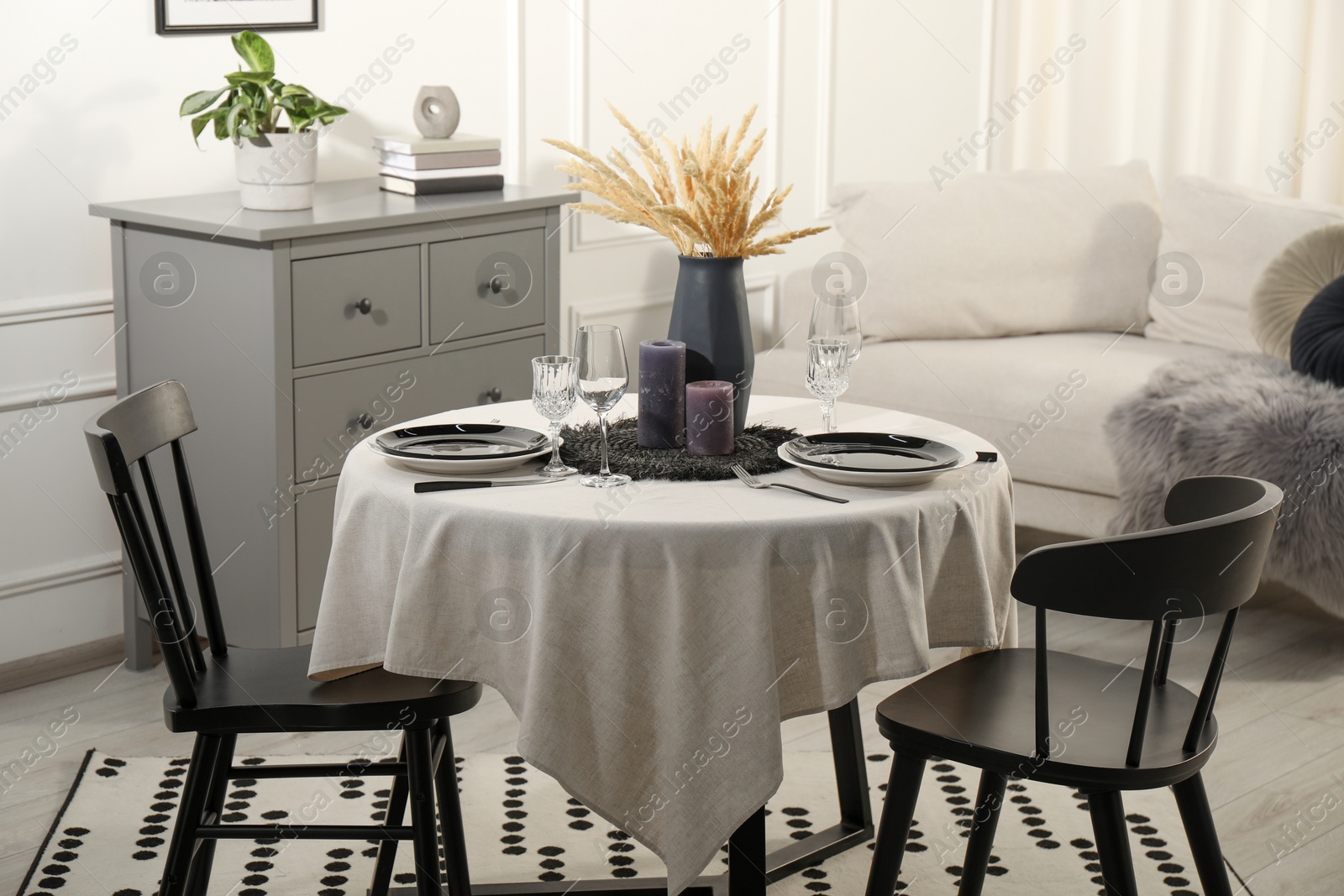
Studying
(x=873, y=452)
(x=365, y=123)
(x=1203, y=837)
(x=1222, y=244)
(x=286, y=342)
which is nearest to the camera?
(x=1203, y=837)

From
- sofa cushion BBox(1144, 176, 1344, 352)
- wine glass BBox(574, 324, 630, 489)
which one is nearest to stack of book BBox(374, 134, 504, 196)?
wine glass BBox(574, 324, 630, 489)

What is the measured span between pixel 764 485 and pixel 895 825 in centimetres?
48

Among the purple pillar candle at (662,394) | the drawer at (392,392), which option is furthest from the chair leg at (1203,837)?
the drawer at (392,392)

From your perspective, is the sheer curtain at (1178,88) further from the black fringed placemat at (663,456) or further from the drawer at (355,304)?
the black fringed placemat at (663,456)

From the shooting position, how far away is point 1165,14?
16.2 feet

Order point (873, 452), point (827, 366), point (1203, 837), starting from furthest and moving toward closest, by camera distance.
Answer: point (827, 366), point (873, 452), point (1203, 837)

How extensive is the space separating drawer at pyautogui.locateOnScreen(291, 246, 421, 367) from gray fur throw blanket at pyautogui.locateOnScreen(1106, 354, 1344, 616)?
178cm

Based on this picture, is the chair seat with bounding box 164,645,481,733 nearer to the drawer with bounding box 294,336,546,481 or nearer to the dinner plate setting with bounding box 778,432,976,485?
the dinner plate setting with bounding box 778,432,976,485

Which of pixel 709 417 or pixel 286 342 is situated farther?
pixel 286 342

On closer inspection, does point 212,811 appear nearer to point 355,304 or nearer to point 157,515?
point 157,515

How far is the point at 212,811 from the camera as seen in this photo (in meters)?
1.95

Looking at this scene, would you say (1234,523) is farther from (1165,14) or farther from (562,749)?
(1165,14)

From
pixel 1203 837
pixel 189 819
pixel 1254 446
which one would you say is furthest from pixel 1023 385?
pixel 189 819

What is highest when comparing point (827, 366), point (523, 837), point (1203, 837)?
point (827, 366)
